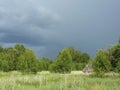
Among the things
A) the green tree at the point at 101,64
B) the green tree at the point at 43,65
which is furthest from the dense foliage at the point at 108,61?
the green tree at the point at 43,65

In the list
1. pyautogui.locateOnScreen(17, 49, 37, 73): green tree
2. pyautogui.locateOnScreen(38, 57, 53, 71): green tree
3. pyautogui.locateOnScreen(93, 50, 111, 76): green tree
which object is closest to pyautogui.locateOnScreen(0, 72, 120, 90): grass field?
pyautogui.locateOnScreen(93, 50, 111, 76): green tree

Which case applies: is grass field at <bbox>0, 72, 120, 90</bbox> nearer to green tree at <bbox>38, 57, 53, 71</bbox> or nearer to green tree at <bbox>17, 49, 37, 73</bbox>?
green tree at <bbox>17, 49, 37, 73</bbox>

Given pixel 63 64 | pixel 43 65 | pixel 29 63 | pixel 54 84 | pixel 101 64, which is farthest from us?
pixel 43 65

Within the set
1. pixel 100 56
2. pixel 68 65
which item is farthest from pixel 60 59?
pixel 100 56

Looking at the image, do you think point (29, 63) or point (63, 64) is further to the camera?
point (29, 63)

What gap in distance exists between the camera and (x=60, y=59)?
151 ft

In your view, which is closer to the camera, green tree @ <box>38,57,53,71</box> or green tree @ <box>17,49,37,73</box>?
green tree @ <box>17,49,37,73</box>

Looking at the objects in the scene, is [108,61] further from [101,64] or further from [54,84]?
[54,84]

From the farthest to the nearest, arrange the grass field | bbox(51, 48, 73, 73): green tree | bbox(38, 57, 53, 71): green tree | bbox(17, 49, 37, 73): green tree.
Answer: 1. bbox(38, 57, 53, 71): green tree
2. bbox(17, 49, 37, 73): green tree
3. bbox(51, 48, 73, 73): green tree
4. the grass field

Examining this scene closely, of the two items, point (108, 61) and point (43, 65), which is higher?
point (43, 65)

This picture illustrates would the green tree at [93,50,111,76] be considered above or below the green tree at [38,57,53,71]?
below

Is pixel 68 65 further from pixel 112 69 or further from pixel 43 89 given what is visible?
pixel 43 89

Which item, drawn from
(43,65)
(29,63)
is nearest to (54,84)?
(29,63)

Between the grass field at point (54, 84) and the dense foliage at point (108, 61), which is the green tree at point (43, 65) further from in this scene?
the grass field at point (54, 84)
